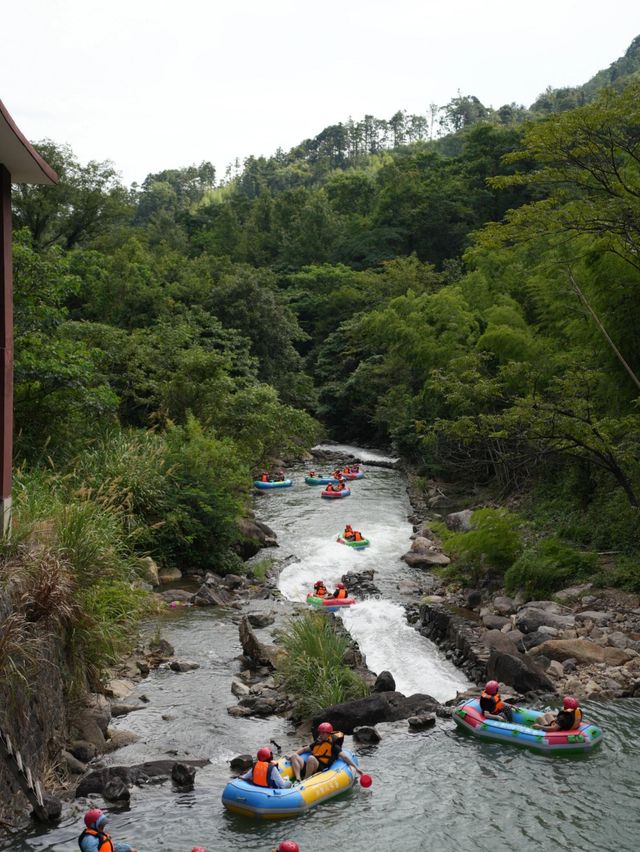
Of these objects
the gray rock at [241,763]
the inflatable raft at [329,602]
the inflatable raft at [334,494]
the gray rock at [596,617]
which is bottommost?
the gray rock at [241,763]

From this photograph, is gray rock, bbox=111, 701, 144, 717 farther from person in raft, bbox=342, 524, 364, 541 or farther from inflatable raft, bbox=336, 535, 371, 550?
person in raft, bbox=342, 524, 364, 541

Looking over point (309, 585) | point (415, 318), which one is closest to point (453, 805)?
point (309, 585)

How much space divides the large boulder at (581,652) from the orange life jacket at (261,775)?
6.09 m

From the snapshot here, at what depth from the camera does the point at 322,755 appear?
9.63m

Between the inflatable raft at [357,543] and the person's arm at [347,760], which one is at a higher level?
the inflatable raft at [357,543]

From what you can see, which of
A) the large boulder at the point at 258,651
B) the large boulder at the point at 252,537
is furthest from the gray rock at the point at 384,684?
the large boulder at the point at 252,537

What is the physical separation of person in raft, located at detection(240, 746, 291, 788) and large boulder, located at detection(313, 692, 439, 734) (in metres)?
1.63

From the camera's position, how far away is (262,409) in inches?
1056

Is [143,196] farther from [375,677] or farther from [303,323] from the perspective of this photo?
[375,677]

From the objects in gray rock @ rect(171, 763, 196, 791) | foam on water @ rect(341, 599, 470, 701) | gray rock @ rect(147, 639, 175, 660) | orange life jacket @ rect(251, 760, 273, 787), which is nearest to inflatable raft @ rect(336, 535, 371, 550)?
foam on water @ rect(341, 599, 470, 701)

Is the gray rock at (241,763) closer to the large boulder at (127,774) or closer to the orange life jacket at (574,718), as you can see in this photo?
the large boulder at (127,774)

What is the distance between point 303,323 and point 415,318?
19.2m

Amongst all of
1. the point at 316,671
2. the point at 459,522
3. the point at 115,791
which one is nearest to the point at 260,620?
the point at 316,671

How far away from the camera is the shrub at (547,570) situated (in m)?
16.6
